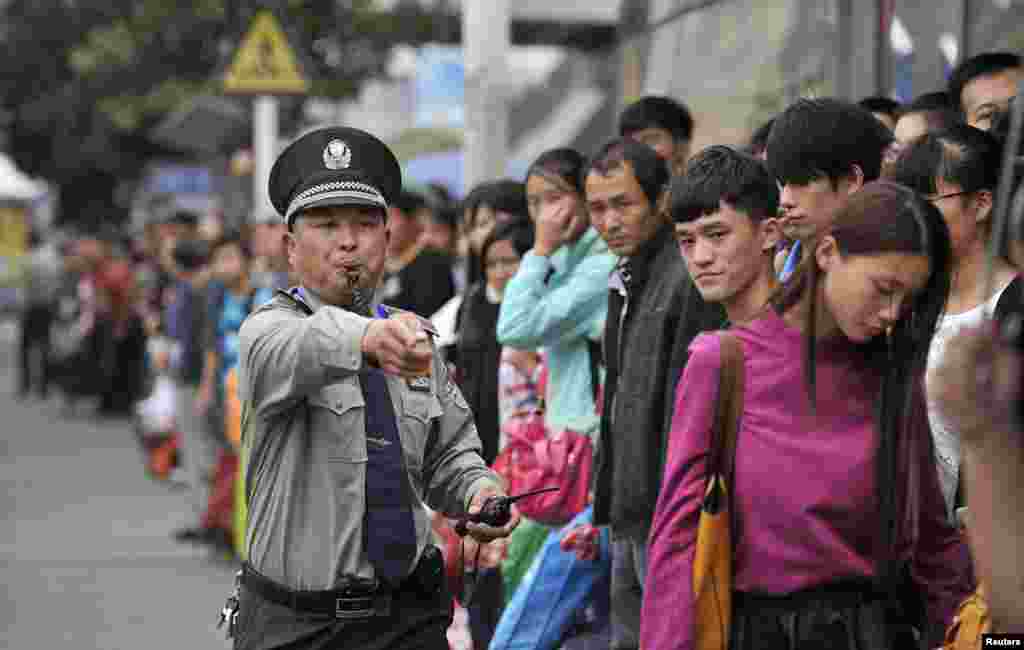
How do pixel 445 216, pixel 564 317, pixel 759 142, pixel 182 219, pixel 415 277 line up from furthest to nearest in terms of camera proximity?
pixel 182 219 → pixel 445 216 → pixel 415 277 → pixel 564 317 → pixel 759 142

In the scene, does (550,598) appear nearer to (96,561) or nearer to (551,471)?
(551,471)

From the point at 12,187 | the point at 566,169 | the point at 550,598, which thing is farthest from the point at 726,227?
the point at 12,187

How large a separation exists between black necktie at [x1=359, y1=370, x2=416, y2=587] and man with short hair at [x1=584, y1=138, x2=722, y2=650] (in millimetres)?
1238

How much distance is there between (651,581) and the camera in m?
3.62

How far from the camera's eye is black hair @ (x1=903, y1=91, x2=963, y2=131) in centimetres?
531

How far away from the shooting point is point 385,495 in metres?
4.00

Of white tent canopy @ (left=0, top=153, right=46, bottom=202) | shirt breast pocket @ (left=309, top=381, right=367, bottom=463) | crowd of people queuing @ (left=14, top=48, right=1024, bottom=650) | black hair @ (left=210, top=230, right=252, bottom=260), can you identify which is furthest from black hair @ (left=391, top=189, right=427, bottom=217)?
→ white tent canopy @ (left=0, top=153, right=46, bottom=202)

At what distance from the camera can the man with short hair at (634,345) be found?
517 centimetres

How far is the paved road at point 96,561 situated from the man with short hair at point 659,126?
3.25 m

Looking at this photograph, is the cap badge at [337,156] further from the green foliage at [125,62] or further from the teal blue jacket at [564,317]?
the green foliage at [125,62]

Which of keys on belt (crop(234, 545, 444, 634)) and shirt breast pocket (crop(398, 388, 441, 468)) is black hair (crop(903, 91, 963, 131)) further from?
keys on belt (crop(234, 545, 444, 634))

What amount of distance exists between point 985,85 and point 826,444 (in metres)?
2.77

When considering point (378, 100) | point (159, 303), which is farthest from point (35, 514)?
point (378, 100)

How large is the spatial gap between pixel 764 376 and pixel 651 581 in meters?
0.45
